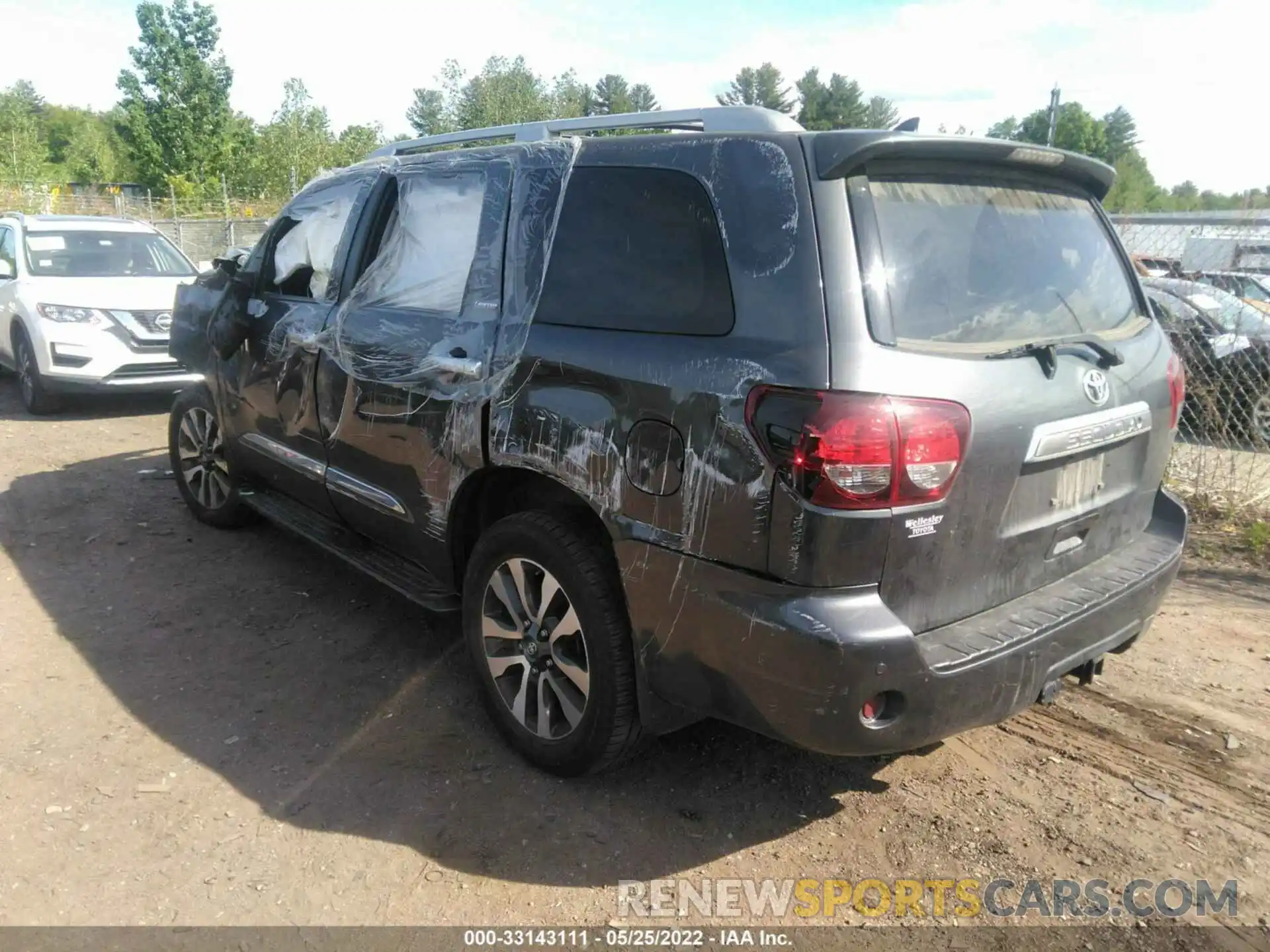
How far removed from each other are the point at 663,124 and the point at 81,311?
735cm

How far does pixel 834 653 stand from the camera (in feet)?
7.37

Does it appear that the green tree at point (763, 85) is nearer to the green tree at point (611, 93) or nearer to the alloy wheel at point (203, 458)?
the green tree at point (611, 93)

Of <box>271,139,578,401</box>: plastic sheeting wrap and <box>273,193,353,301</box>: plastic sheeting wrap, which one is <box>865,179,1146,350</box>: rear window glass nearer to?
<box>271,139,578,401</box>: plastic sheeting wrap

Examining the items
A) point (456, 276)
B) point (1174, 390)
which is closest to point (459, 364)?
point (456, 276)

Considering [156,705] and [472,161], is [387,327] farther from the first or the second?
[156,705]

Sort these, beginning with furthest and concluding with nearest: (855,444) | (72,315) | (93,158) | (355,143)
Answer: (93,158) → (355,143) → (72,315) → (855,444)

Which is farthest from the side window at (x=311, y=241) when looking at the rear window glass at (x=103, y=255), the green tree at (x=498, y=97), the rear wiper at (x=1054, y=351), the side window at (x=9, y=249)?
the green tree at (x=498, y=97)

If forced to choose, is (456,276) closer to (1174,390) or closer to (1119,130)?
(1174,390)

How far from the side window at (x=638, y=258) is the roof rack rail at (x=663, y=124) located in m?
0.23

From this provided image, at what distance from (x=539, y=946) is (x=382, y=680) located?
159 cm

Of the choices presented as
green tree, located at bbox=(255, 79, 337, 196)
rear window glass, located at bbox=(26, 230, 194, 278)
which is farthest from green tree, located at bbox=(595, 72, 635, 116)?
rear window glass, located at bbox=(26, 230, 194, 278)

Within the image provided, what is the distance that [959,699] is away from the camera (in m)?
2.40

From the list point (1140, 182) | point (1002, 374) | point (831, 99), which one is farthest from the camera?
point (831, 99)

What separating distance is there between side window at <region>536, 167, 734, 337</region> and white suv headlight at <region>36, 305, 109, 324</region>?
23.0 ft
